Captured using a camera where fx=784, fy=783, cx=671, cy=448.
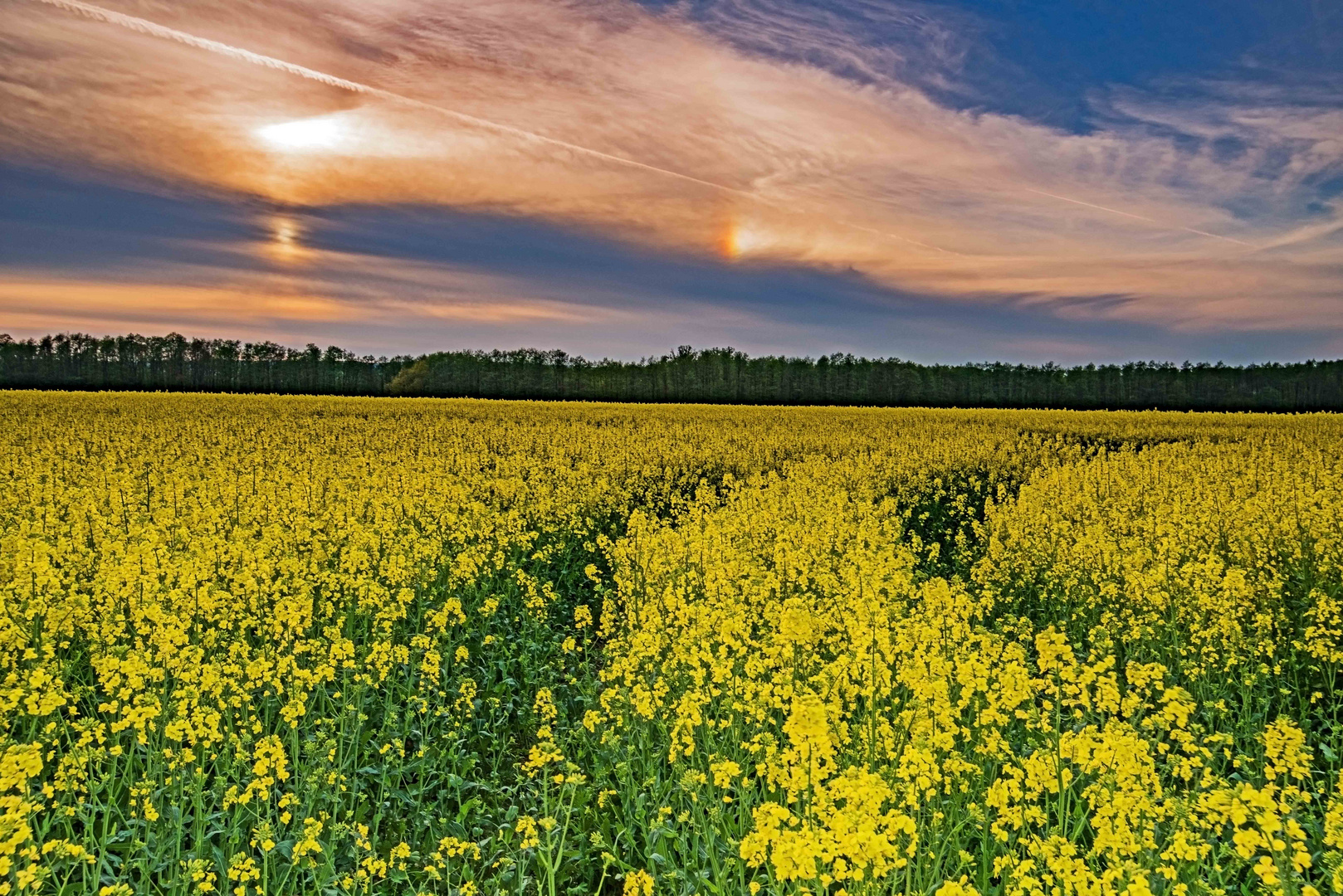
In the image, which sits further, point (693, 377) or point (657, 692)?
point (693, 377)

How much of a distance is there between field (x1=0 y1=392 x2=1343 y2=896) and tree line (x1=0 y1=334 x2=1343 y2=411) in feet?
293

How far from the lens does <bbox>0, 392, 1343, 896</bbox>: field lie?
434 centimetres

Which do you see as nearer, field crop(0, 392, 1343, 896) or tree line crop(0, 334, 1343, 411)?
field crop(0, 392, 1343, 896)

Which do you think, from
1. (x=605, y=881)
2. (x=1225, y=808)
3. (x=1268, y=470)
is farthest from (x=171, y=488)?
(x=1268, y=470)

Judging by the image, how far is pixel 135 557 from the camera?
749 centimetres

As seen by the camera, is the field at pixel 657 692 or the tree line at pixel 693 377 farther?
the tree line at pixel 693 377

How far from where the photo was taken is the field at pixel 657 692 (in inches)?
171

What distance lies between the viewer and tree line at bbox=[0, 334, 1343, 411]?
105 meters

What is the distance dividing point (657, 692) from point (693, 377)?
112m

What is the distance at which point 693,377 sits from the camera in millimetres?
117000

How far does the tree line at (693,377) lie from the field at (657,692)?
89364mm

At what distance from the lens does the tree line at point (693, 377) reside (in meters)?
105

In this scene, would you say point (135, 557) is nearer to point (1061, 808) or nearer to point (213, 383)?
point (1061, 808)

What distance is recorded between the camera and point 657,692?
6.02 meters
